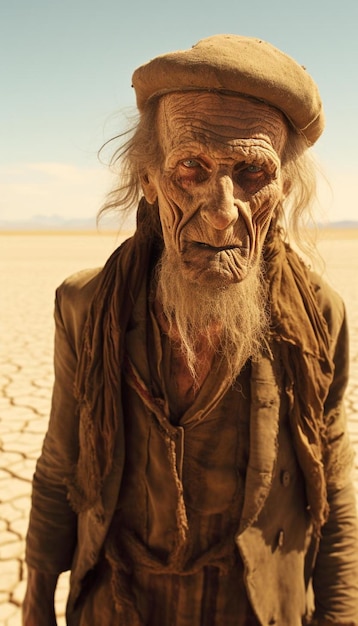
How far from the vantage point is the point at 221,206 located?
933 mm

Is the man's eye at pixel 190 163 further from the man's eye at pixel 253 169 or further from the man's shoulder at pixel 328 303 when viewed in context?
the man's shoulder at pixel 328 303

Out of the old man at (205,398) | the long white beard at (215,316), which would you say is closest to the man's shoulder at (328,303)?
the old man at (205,398)

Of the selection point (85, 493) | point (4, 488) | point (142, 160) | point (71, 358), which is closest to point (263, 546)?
point (85, 493)

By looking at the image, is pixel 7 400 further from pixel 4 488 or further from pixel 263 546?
pixel 263 546

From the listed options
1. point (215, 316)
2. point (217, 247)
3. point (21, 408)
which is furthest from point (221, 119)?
point (21, 408)

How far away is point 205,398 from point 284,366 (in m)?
0.19

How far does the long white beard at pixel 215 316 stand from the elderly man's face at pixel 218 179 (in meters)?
0.04

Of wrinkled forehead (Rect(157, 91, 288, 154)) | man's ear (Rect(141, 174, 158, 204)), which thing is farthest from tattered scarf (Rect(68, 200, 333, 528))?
wrinkled forehead (Rect(157, 91, 288, 154))

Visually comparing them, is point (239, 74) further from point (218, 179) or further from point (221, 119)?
point (218, 179)

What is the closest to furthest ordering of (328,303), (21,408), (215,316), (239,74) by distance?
(239,74), (215,316), (328,303), (21,408)

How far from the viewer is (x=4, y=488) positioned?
11.0ft

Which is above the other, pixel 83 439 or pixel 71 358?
pixel 71 358

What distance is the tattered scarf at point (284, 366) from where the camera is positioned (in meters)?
1.10

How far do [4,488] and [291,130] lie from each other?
3.06m
